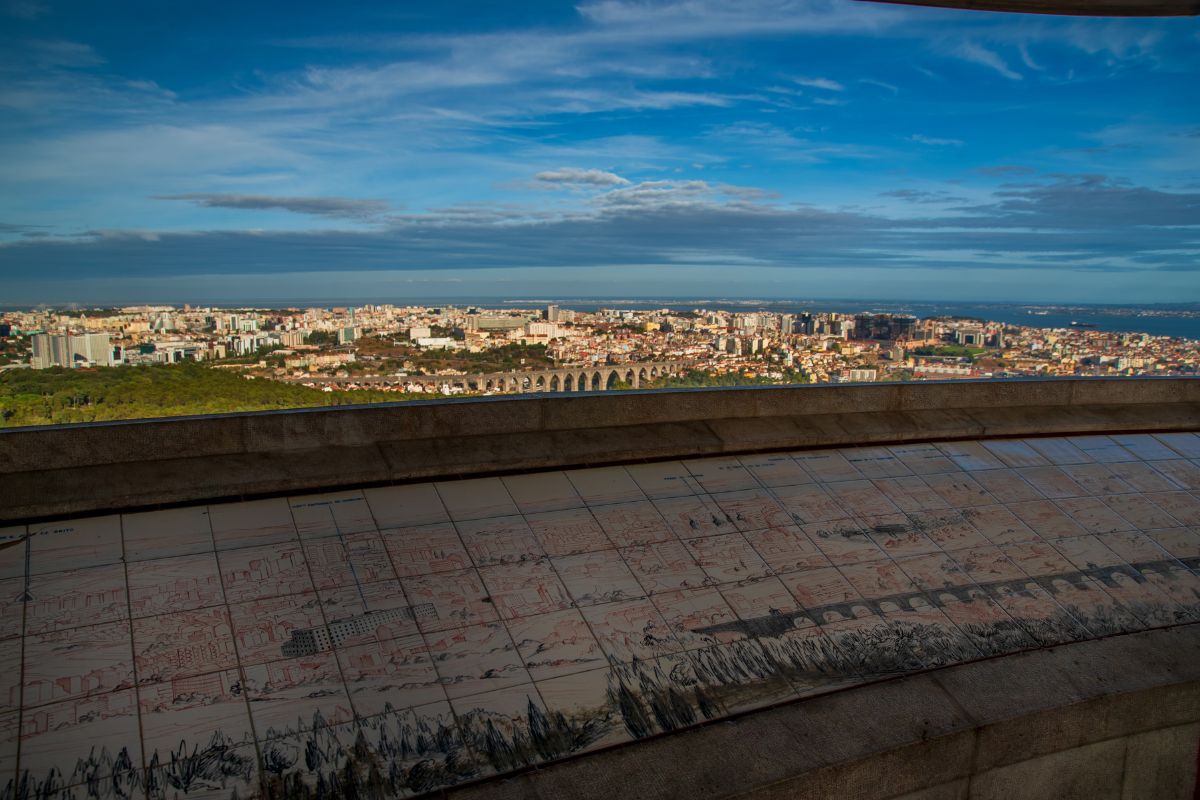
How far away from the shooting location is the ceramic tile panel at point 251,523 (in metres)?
5.82

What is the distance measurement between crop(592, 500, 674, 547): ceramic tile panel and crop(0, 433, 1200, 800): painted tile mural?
3 cm

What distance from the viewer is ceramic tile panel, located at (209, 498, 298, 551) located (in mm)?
5824

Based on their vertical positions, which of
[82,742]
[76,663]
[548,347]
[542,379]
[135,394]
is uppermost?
[548,347]

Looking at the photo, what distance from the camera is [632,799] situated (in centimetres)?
399

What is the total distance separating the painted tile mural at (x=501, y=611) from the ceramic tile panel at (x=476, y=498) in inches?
1.3

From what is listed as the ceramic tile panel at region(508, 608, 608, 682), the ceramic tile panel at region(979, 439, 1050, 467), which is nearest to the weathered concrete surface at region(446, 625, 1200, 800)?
the ceramic tile panel at region(508, 608, 608, 682)

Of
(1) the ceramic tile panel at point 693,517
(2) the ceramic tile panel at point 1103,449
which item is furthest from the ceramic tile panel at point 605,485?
(2) the ceramic tile panel at point 1103,449

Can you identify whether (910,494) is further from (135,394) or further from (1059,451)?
(135,394)

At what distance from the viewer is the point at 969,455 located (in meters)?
9.12

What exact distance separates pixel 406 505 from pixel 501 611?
5.08 feet

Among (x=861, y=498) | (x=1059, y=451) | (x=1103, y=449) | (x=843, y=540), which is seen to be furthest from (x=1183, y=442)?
(x=843, y=540)

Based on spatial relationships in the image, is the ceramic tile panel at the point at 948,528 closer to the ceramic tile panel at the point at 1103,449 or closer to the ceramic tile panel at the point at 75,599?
the ceramic tile panel at the point at 1103,449

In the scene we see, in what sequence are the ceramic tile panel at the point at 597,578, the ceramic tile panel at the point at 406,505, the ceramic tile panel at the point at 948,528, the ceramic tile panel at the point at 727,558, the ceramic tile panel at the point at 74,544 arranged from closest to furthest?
the ceramic tile panel at the point at 74,544
the ceramic tile panel at the point at 597,578
the ceramic tile panel at the point at 727,558
the ceramic tile panel at the point at 406,505
the ceramic tile panel at the point at 948,528

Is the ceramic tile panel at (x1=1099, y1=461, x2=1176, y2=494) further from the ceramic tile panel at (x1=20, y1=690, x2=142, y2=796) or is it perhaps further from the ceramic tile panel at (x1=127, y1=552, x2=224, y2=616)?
the ceramic tile panel at (x1=20, y1=690, x2=142, y2=796)
